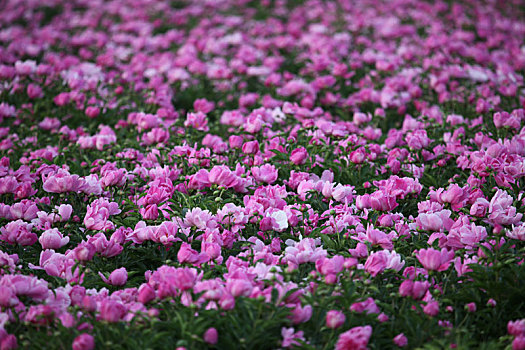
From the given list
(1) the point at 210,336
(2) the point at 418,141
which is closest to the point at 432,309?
(1) the point at 210,336

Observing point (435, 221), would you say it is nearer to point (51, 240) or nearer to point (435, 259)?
point (435, 259)

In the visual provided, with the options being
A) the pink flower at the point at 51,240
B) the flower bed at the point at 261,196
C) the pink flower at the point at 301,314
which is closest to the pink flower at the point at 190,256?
the flower bed at the point at 261,196

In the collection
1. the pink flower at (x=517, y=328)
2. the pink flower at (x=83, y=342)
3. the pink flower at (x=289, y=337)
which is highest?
the pink flower at (x=83, y=342)

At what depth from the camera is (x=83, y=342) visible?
6.21 ft

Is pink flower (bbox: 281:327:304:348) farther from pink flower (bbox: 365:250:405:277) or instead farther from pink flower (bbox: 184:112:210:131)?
pink flower (bbox: 184:112:210:131)

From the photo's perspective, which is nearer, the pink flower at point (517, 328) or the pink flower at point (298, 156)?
the pink flower at point (517, 328)

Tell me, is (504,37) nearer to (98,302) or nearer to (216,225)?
(216,225)

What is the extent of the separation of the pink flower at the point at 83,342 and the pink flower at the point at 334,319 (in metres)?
0.88

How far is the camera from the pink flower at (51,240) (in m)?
2.44

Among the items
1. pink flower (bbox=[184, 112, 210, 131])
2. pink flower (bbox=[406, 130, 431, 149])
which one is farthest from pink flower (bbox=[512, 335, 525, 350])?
pink flower (bbox=[184, 112, 210, 131])

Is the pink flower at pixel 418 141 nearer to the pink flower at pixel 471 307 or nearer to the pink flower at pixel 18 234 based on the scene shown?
the pink flower at pixel 471 307

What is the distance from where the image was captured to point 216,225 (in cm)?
263

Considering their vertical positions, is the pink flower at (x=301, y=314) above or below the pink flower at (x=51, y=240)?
below

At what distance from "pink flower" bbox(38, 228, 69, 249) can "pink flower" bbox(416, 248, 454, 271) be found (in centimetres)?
163
